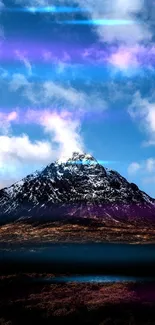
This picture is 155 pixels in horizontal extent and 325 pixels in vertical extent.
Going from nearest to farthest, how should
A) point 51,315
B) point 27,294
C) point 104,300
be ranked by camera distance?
point 51,315 → point 104,300 → point 27,294

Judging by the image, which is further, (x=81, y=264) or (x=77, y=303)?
(x=81, y=264)

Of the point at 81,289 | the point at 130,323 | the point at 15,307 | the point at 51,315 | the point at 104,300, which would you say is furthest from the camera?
the point at 81,289

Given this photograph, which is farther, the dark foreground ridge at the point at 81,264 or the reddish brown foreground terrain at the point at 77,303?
the dark foreground ridge at the point at 81,264

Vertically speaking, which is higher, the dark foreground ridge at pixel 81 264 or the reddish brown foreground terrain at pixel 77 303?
the dark foreground ridge at pixel 81 264

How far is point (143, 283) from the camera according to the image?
67562mm

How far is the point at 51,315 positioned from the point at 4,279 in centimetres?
3213

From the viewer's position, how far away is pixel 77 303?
4759 cm

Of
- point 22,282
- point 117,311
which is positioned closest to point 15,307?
point 117,311

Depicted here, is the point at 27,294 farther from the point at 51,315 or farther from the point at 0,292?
the point at 51,315

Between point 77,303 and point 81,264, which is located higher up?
point 81,264

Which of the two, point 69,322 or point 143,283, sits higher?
point 143,283

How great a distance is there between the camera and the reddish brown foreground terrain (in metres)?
38.8

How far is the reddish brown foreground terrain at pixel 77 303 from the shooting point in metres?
38.8

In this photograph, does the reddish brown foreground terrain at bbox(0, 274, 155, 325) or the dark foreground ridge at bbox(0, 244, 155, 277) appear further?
the dark foreground ridge at bbox(0, 244, 155, 277)
